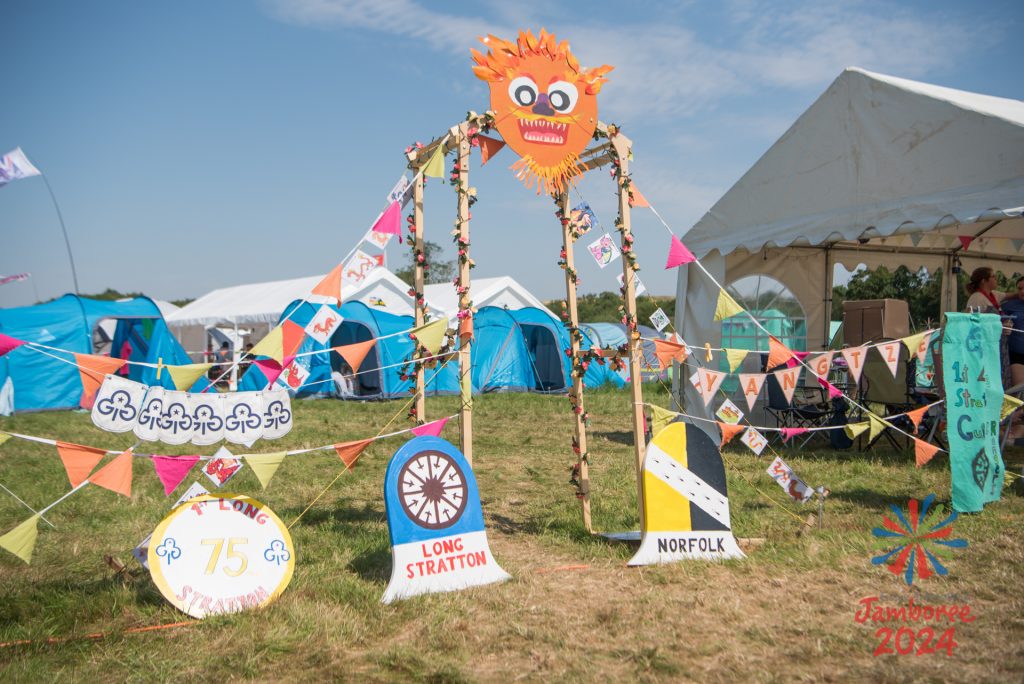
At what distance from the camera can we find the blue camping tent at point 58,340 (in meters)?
11.5

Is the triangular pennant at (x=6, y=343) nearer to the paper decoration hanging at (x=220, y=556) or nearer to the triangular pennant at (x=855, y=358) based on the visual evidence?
the paper decoration hanging at (x=220, y=556)

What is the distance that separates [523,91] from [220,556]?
2885 mm

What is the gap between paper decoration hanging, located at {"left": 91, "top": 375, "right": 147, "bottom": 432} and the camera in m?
3.16

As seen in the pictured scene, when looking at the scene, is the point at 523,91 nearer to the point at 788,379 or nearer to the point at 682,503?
the point at 682,503

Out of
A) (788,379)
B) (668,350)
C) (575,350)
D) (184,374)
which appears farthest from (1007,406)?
(184,374)

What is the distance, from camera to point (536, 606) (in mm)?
3318

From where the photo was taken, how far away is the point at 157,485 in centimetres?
594

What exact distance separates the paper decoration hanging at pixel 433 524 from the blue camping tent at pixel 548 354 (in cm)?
1130

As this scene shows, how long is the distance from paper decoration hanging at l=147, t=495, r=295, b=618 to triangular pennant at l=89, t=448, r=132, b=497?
0.82ft

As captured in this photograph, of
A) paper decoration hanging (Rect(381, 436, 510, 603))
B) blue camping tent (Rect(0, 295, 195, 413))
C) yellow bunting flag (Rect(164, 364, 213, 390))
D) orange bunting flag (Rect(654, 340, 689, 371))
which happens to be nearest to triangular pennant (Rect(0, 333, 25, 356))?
yellow bunting flag (Rect(164, 364, 213, 390))

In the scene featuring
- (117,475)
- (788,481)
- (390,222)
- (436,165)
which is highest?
(436,165)

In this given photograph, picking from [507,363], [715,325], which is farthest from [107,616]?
[507,363]

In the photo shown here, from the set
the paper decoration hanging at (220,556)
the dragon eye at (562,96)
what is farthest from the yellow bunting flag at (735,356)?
the paper decoration hanging at (220,556)

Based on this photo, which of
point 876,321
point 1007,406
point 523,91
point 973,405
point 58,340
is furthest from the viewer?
point 58,340
